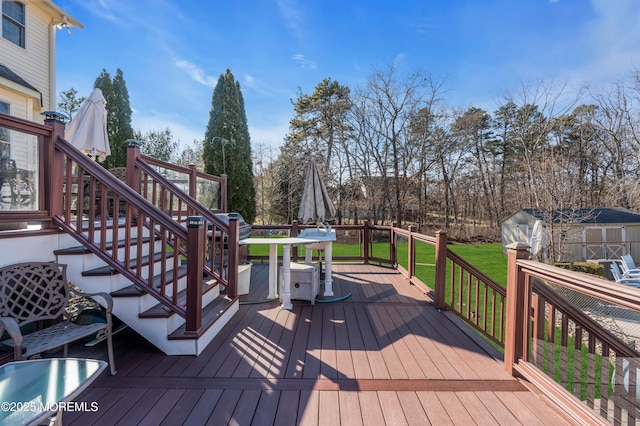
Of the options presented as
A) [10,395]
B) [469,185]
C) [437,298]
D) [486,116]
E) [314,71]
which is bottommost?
[437,298]

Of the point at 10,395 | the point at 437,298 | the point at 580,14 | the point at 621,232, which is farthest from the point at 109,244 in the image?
the point at 621,232

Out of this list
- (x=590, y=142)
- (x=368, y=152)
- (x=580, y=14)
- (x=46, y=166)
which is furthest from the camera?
(x=368, y=152)

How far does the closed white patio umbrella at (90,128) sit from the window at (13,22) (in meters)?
4.27

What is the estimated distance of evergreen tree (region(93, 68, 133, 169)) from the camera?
543 inches

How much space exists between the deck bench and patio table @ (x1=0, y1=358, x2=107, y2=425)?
1.77 ft

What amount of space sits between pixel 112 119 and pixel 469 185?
20.6m

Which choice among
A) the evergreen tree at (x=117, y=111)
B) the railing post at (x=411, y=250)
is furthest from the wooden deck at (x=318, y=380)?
the evergreen tree at (x=117, y=111)

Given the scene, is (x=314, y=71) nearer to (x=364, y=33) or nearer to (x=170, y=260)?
(x=364, y=33)

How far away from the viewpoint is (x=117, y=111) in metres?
14.1

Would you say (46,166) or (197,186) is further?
(197,186)

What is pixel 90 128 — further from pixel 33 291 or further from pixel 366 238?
pixel 366 238

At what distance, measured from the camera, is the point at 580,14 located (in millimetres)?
10477

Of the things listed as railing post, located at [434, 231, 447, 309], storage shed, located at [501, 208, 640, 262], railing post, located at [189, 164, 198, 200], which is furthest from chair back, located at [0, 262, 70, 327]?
storage shed, located at [501, 208, 640, 262]

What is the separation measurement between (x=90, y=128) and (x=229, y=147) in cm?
1019
